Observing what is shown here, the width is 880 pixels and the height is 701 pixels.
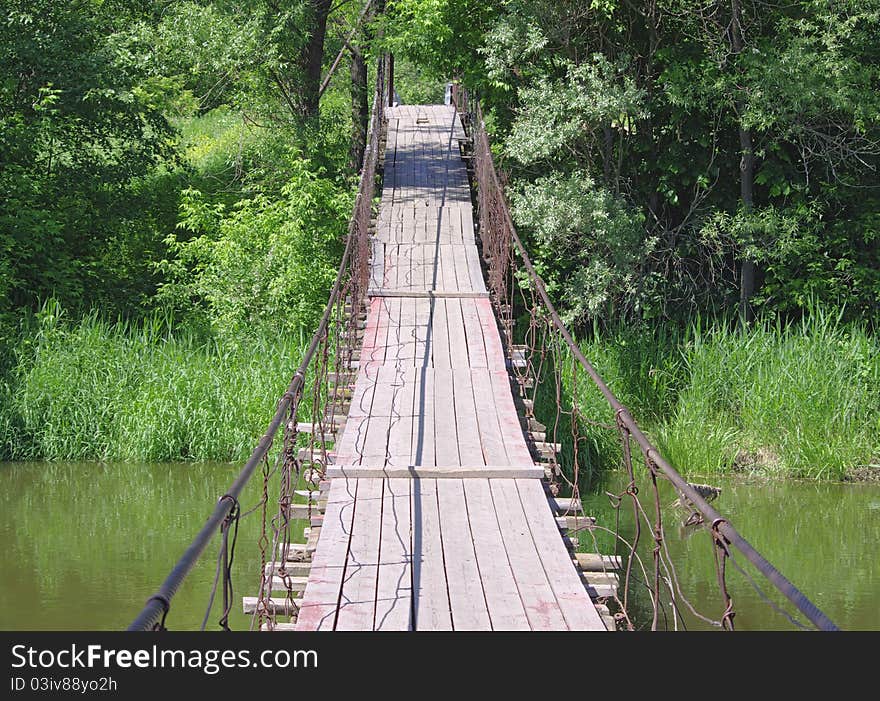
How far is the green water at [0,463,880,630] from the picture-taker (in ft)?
21.6

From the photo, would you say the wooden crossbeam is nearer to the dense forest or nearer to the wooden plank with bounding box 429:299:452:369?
the wooden plank with bounding box 429:299:452:369

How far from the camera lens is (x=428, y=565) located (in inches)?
162

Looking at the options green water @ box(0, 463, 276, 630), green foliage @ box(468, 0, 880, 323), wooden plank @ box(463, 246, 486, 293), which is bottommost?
green water @ box(0, 463, 276, 630)

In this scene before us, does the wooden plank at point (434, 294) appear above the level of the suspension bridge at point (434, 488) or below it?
above

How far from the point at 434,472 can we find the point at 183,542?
11.0ft

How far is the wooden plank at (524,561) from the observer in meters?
3.71

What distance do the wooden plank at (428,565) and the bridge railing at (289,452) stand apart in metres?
0.54

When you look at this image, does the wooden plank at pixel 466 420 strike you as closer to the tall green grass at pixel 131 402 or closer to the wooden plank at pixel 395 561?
the wooden plank at pixel 395 561

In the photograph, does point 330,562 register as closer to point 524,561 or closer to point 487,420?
point 524,561

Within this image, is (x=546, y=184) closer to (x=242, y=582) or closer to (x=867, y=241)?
(x=867, y=241)

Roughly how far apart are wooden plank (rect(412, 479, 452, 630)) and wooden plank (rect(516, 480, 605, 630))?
408 mm

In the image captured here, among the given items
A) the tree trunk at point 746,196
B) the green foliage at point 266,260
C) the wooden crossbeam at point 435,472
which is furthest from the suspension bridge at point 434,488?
the tree trunk at point 746,196

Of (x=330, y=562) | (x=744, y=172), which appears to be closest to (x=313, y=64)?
(x=744, y=172)

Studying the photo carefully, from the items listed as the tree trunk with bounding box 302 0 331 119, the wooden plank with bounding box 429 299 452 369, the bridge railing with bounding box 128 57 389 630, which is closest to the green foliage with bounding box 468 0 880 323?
the bridge railing with bounding box 128 57 389 630
